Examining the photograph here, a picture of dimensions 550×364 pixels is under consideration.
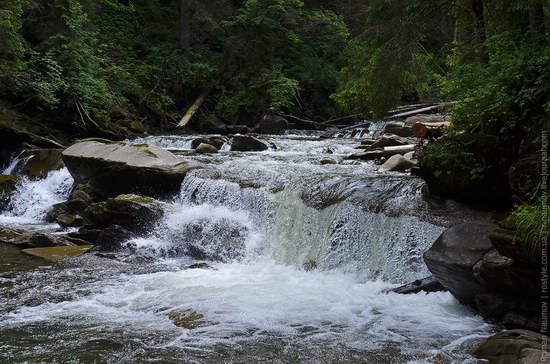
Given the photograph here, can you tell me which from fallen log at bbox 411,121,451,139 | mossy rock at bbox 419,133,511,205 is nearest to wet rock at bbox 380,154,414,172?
fallen log at bbox 411,121,451,139

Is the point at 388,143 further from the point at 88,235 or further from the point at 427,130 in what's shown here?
the point at 88,235

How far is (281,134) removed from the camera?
2439cm

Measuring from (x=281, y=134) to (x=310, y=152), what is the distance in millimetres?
7404

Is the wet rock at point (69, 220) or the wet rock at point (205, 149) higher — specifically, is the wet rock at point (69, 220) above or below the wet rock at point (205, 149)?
below

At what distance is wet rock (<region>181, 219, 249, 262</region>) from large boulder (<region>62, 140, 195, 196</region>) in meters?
2.06

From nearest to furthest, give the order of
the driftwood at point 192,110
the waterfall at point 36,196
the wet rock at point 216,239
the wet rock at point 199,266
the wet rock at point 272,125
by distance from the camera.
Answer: the wet rock at point 199,266
the wet rock at point 216,239
the waterfall at point 36,196
the wet rock at point 272,125
the driftwood at point 192,110

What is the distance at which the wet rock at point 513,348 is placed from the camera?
493 cm

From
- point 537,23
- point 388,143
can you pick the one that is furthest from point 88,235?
point 537,23

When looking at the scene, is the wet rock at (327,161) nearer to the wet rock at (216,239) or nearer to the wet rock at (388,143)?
the wet rock at (388,143)

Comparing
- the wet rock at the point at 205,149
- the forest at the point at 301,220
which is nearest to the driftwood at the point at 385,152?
the forest at the point at 301,220

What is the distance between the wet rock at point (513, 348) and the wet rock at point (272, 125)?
64.6 ft

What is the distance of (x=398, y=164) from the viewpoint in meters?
12.6

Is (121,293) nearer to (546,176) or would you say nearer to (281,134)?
(546,176)

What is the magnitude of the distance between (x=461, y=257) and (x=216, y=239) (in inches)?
217
